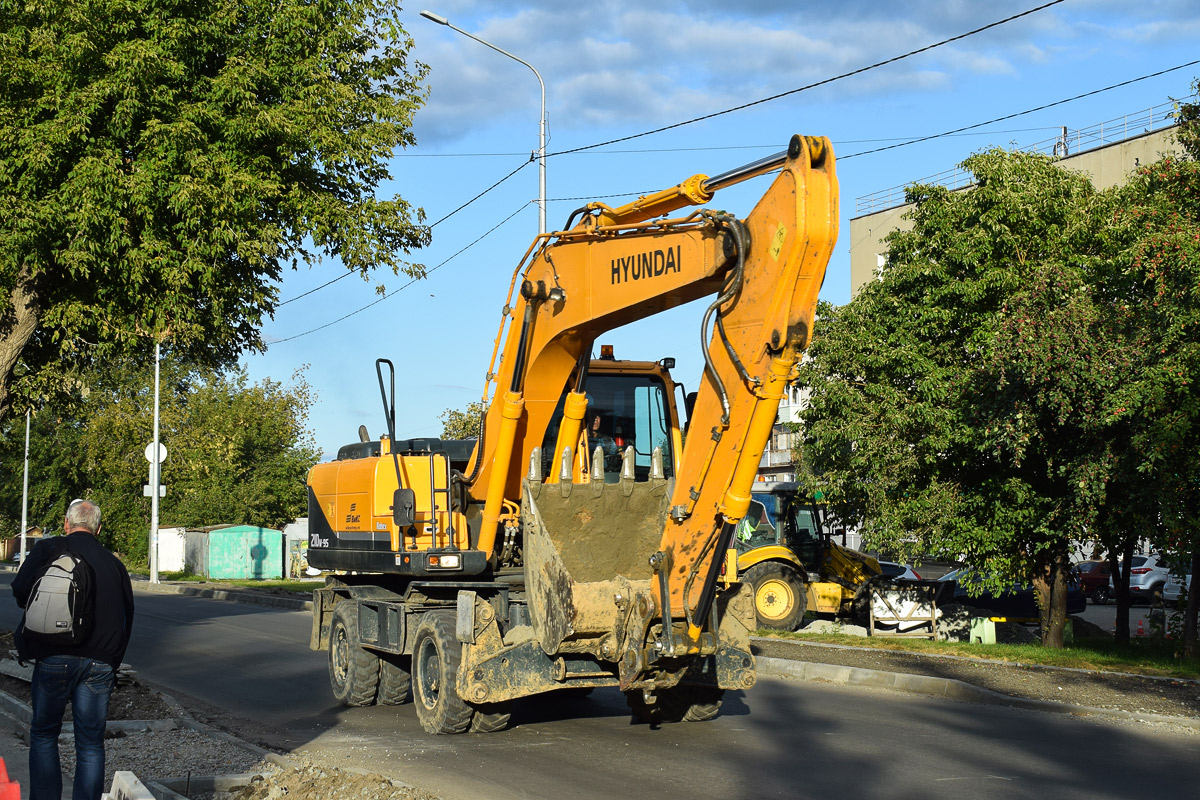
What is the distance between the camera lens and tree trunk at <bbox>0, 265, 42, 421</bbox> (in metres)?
14.4

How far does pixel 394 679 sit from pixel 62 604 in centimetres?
562

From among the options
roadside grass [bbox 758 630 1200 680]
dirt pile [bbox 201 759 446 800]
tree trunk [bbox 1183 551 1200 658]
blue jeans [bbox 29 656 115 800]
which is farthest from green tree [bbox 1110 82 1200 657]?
blue jeans [bbox 29 656 115 800]

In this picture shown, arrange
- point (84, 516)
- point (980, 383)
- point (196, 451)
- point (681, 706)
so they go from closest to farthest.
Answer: point (84, 516) < point (681, 706) < point (980, 383) < point (196, 451)

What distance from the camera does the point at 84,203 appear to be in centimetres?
1290

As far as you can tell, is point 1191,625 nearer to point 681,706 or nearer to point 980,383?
point 980,383

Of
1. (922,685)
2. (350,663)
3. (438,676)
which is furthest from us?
(922,685)

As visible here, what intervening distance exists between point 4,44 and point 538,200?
957cm

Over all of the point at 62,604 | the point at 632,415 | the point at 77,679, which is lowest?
the point at 77,679

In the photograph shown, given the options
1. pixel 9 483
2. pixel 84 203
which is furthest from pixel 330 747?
pixel 9 483

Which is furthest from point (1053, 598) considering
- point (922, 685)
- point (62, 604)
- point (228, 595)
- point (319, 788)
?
point (228, 595)

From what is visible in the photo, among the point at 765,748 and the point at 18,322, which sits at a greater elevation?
the point at 18,322

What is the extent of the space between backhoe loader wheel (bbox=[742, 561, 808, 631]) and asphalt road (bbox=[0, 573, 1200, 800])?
628cm

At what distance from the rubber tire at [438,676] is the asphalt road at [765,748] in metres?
0.18

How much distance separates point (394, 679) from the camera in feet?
38.0
